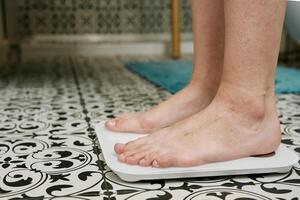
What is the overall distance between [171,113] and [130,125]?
0.27 ft

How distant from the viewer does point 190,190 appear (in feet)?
1.73

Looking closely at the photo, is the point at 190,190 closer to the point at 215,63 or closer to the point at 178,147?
the point at 178,147

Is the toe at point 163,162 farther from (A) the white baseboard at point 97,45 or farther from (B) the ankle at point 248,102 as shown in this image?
(A) the white baseboard at point 97,45

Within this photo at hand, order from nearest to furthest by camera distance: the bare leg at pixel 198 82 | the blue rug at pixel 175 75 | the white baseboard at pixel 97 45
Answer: the bare leg at pixel 198 82 < the blue rug at pixel 175 75 < the white baseboard at pixel 97 45

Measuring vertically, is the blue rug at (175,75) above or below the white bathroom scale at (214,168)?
below

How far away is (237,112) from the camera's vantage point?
59 centimetres

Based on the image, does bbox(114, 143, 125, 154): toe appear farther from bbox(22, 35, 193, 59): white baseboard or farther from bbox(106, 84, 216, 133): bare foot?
bbox(22, 35, 193, 59): white baseboard

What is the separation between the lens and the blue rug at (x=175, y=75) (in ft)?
4.23

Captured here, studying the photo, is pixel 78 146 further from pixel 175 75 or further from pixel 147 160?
pixel 175 75

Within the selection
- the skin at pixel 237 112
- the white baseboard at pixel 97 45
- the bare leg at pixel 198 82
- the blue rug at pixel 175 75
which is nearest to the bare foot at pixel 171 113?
the bare leg at pixel 198 82

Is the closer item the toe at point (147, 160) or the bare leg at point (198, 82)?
the toe at point (147, 160)

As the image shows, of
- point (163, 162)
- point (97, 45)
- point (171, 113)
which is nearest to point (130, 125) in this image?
point (171, 113)

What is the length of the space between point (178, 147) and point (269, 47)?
0.65 ft

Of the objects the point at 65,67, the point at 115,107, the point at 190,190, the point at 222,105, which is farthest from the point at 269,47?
the point at 65,67
